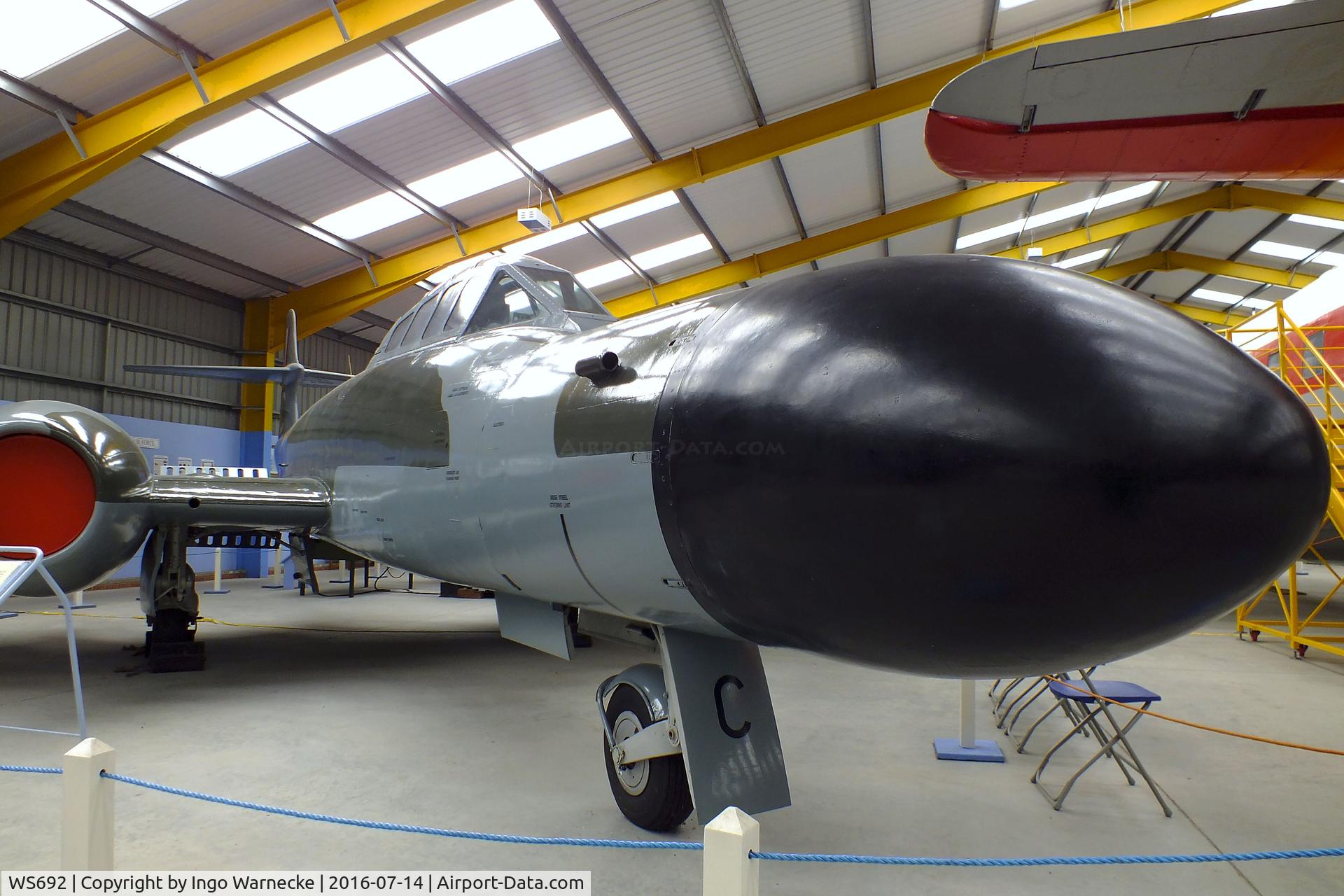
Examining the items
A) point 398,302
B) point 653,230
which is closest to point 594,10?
point 653,230

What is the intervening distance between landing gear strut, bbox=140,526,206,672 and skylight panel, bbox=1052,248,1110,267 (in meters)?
22.7

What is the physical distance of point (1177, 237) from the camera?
22.2 metres

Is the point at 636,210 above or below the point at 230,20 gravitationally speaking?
above

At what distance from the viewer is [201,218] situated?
12.3 meters

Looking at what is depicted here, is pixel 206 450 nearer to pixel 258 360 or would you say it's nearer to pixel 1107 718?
pixel 258 360

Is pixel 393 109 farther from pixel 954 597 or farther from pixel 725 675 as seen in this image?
pixel 954 597

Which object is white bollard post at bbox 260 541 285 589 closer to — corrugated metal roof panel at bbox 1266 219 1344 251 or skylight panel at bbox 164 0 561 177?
skylight panel at bbox 164 0 561 177

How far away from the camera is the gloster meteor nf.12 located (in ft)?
4.95

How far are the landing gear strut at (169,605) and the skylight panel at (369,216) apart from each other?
7049 millimetres

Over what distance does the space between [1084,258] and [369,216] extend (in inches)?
795

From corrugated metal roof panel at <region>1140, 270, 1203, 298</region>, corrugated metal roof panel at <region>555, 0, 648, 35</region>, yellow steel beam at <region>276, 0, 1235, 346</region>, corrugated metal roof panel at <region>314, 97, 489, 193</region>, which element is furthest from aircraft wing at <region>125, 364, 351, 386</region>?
corrugated metal roof panel at <region>1140, 270, 1203, 298</region>

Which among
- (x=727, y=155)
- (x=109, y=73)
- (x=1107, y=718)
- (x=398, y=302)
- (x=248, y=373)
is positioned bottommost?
(x=1107, y=718)

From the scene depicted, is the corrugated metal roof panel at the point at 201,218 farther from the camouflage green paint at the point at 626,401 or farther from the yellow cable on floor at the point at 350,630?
the camouflage green paint at the point at 626,401

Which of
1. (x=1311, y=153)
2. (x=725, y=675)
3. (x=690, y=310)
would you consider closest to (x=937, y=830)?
(x=725, y=675)
